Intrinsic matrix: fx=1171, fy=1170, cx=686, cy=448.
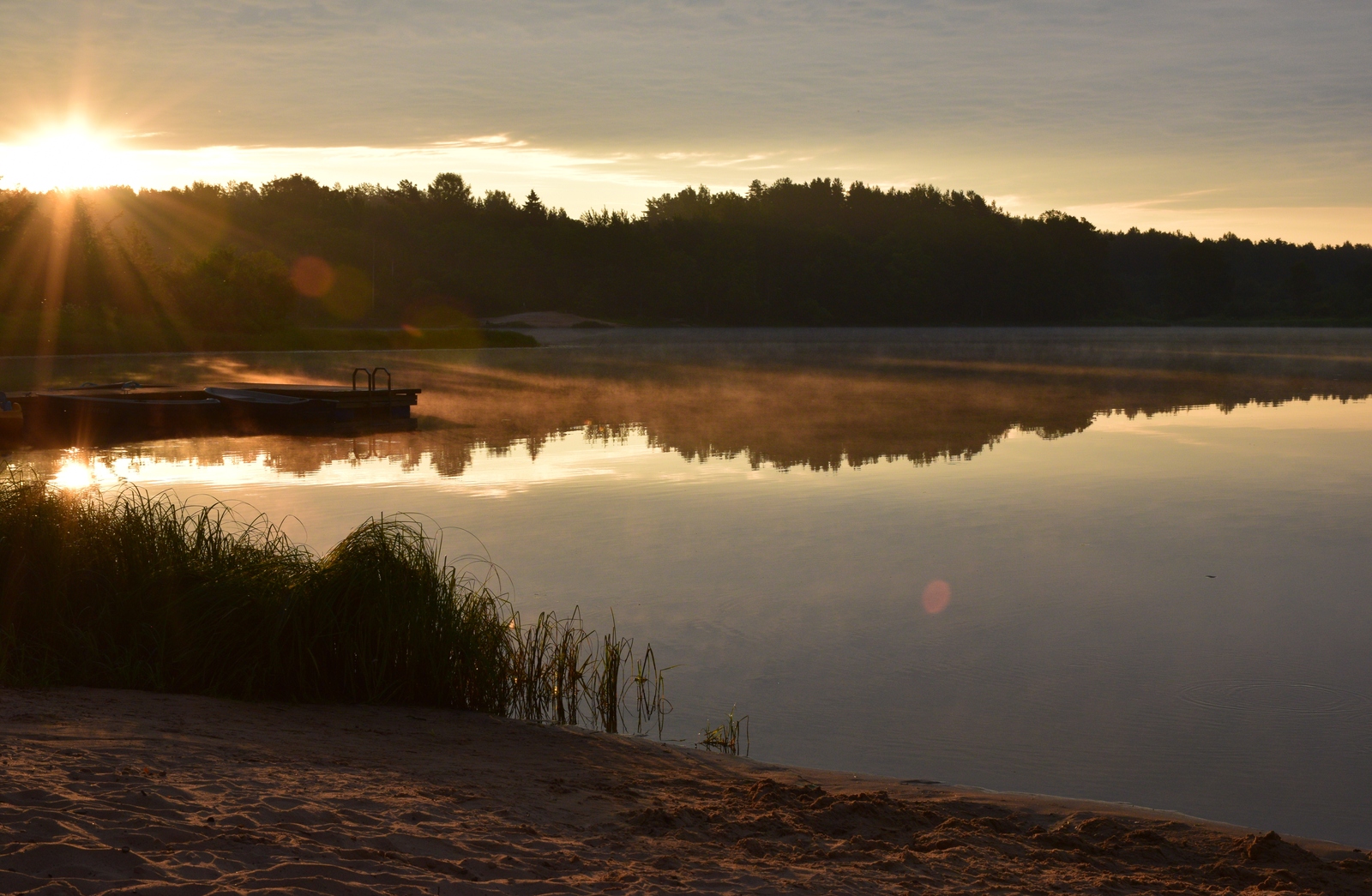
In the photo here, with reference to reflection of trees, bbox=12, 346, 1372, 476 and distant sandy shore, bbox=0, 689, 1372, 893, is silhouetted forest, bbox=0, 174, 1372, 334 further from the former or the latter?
distant sandy shore, bbox=0, 689, 1372, 893

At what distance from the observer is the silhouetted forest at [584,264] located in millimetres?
56656

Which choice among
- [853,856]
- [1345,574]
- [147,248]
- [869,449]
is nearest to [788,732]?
[853,856]

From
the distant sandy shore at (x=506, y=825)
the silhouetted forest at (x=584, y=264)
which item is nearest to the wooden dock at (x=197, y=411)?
the distant sandy shore at (x=506, y=825)

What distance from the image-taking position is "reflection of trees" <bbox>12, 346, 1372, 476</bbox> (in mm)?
18156

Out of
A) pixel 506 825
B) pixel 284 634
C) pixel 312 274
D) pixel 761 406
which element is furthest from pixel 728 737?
pixel 312 274

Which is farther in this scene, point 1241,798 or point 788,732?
point 788,732

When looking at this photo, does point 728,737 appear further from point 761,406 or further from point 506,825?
point 761,406

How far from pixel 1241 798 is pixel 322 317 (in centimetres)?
7995

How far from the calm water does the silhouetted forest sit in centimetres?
3762

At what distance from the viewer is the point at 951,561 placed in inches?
400

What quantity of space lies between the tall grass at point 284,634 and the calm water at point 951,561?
863 mm

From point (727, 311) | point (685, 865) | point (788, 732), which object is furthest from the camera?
point (727, 311)

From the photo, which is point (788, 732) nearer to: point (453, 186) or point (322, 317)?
point (322, 317)

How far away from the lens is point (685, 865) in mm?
4211
